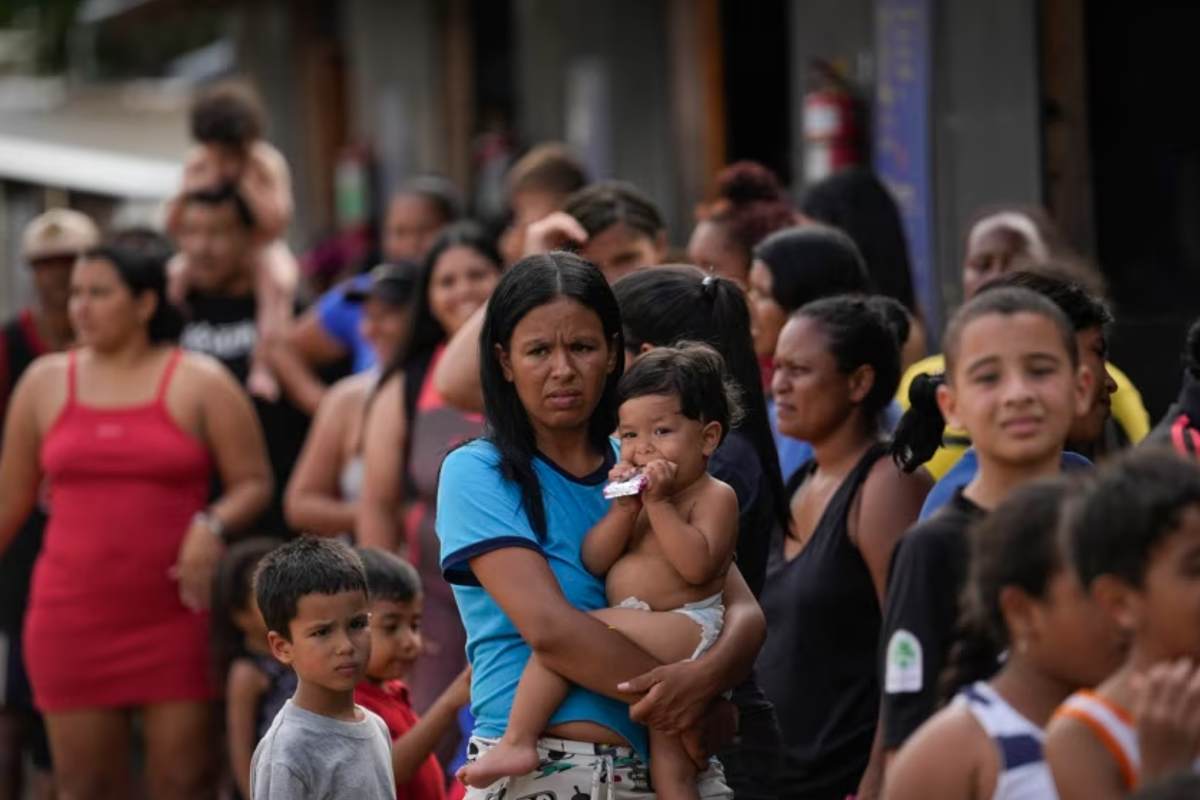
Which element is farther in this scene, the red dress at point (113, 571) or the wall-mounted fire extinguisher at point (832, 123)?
the wall-mounted fire extinguisher at point (832, 123)

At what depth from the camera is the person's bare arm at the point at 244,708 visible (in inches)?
298

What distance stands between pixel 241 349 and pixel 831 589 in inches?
186

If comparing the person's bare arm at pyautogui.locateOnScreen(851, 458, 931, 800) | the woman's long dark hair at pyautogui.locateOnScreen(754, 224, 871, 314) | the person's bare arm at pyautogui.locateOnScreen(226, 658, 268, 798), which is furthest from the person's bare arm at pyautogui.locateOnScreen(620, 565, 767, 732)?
the person's bare arm at pyautogui.locateOnScreen(226, 658, 268, 798)

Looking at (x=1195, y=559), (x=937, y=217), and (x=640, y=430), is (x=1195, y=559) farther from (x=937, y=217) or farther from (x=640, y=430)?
(x=937, y=217)

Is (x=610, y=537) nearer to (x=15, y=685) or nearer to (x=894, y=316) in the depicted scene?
(x=894, y=316)

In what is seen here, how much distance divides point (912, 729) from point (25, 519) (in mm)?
4960

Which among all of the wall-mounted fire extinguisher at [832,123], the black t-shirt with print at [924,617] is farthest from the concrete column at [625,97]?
the black t-shirt with print at [924,617]

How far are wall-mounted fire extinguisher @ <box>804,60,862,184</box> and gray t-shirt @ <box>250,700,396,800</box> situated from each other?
4.87 metres

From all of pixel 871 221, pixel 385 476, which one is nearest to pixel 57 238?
pixel 385 476

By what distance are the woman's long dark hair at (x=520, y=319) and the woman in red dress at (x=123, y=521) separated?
133 inches

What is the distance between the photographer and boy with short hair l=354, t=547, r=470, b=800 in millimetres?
5500

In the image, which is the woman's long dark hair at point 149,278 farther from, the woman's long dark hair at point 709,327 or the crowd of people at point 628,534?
the woman's long dark hair at point 709,327

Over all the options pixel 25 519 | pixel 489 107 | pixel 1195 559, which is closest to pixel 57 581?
pixel 25 519

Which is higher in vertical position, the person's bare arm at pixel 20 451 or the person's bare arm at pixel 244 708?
the person's bare arm at pixel 20 451
